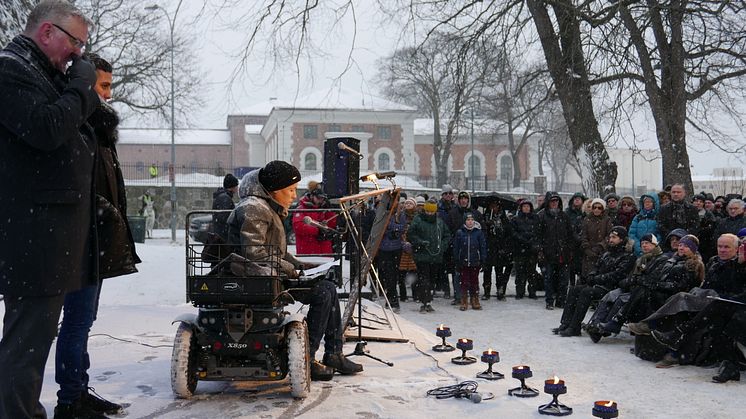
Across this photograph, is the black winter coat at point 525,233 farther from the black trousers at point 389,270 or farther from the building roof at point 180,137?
the building roof at point 180,137

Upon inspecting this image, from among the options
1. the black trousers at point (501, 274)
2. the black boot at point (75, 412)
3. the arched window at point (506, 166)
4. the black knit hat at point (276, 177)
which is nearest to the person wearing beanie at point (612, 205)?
the black trousers at point (501, 274)

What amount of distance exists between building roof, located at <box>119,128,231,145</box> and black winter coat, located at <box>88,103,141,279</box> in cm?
6076

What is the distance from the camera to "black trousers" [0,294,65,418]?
3.04m

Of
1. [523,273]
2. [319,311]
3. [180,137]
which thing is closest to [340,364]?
[319,311]

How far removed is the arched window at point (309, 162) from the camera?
5116 cm

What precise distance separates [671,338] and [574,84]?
7.26m

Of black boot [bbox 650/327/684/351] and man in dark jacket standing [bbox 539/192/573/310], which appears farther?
man in dark jacket standing [bbox 539/192/573/310]

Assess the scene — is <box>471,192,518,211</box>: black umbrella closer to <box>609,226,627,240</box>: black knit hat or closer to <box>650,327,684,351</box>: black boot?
<box>609,226,627,240</box>: black knit hat

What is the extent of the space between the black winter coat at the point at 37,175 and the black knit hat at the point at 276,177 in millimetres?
2091

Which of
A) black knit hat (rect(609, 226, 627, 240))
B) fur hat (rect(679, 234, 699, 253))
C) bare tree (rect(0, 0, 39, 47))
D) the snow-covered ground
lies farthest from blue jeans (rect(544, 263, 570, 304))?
bare tree (rect(0, 0, 39, 47))

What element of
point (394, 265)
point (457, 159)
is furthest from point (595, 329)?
point (457, 159)

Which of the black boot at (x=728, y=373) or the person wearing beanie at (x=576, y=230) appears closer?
the black boot at (x=728, y=373)

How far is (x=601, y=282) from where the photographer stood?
9797 millimetres

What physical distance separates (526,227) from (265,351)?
8821 millimetres
